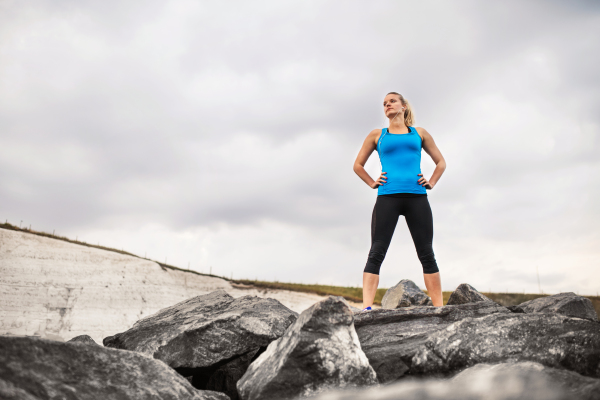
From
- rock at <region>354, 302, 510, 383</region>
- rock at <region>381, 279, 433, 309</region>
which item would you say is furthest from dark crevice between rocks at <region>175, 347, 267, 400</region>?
rock at <region>381, 279, 433, 309</region>

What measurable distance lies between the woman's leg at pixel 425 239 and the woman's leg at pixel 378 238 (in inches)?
8.1

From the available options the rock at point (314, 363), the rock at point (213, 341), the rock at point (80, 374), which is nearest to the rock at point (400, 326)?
the rock at point (314, 363)

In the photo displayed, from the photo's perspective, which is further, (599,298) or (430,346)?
(599,298)

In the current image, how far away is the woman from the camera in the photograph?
4934mm

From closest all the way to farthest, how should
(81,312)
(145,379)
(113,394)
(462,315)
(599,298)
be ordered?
(113,394) → (145,379) → (462,315) → (81,312) → (599,298)

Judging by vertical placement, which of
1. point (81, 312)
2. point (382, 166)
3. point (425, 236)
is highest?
point (382, 166)

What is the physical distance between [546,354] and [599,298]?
17.1 meters

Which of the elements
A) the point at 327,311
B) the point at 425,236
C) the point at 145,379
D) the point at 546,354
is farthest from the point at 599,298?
the point at 145,379

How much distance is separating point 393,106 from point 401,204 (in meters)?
1.40

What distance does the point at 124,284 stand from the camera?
1348 centimetres

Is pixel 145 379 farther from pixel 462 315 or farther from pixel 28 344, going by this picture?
pixel 462 315

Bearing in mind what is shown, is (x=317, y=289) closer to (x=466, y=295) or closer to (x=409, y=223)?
(x=466, y=295)

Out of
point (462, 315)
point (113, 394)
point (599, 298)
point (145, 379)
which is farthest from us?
point (599, 298)

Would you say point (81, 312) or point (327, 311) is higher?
point (327, 311)
